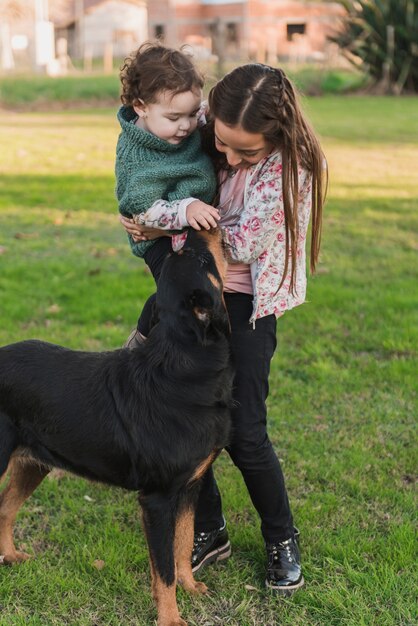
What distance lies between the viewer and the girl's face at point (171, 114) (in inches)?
130

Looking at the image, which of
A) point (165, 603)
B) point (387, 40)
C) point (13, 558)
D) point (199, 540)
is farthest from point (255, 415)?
point (387, 40)

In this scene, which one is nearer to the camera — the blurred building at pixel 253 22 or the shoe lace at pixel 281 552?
the shoe lace at pixel 281 552

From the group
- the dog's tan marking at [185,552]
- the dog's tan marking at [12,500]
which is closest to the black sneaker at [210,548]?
the dog's tan marking at [185,552]

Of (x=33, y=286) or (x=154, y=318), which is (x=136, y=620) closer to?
(x=154, y=318)

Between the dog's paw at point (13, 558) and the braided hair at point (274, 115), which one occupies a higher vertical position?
the braided hair at point (274, 115)

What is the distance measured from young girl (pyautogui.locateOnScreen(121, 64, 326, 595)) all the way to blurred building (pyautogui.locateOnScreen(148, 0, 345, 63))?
5180cm

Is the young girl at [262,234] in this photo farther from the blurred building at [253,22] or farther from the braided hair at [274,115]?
the blurred building at [253,22]

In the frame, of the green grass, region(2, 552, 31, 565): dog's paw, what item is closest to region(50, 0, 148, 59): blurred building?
the green grass

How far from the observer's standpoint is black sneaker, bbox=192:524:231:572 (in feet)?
12.1

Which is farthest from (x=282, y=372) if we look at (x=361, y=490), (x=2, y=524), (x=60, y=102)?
(x=60, y=102)

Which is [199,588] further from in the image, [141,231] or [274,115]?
[274,115]

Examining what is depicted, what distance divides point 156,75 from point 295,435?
97.3 inches

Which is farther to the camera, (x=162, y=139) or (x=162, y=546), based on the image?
(x=162, y=139)

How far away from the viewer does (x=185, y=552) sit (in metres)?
3.55
